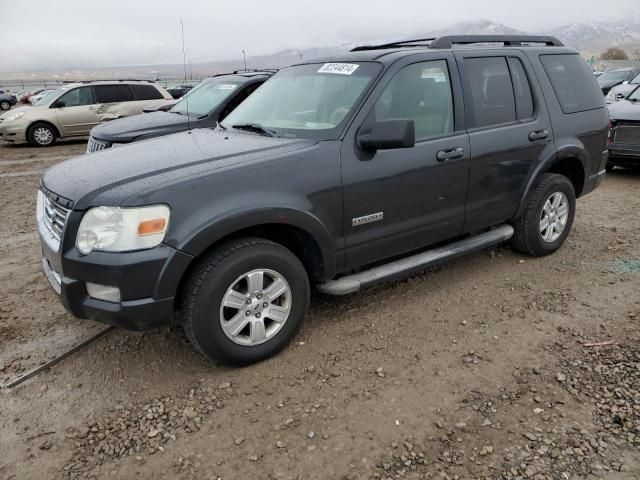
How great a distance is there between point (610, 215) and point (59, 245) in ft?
19.6

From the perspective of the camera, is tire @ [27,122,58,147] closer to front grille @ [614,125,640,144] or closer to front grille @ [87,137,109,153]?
front grille @ [87,137,109,153]

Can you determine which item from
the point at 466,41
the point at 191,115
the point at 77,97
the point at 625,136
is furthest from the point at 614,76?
the point at 466,41

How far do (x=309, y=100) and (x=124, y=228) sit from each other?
1730 mm

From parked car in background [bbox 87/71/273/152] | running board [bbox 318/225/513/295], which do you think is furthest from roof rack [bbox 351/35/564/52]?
parked car in background [bbox 87/71/273/152]

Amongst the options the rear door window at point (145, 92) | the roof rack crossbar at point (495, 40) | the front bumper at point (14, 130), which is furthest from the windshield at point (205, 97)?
the front bumper at point (14, 130)

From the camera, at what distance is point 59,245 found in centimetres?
286

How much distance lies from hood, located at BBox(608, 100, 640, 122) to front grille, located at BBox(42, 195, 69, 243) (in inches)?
315

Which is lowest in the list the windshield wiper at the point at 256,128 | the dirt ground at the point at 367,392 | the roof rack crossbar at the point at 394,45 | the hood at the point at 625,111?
the dirt ground at the point at 367,392

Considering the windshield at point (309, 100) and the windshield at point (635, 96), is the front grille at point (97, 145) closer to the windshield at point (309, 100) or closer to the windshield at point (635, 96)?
the windshield at point (309, 100)

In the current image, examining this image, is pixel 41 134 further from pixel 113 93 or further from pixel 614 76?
pixel 614 76

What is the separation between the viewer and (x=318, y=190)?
3.19 metres

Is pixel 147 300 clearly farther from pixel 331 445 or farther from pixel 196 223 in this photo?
pixel 331 445

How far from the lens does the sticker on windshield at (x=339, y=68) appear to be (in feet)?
12.2

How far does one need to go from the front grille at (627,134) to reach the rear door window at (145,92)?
36.0ft
